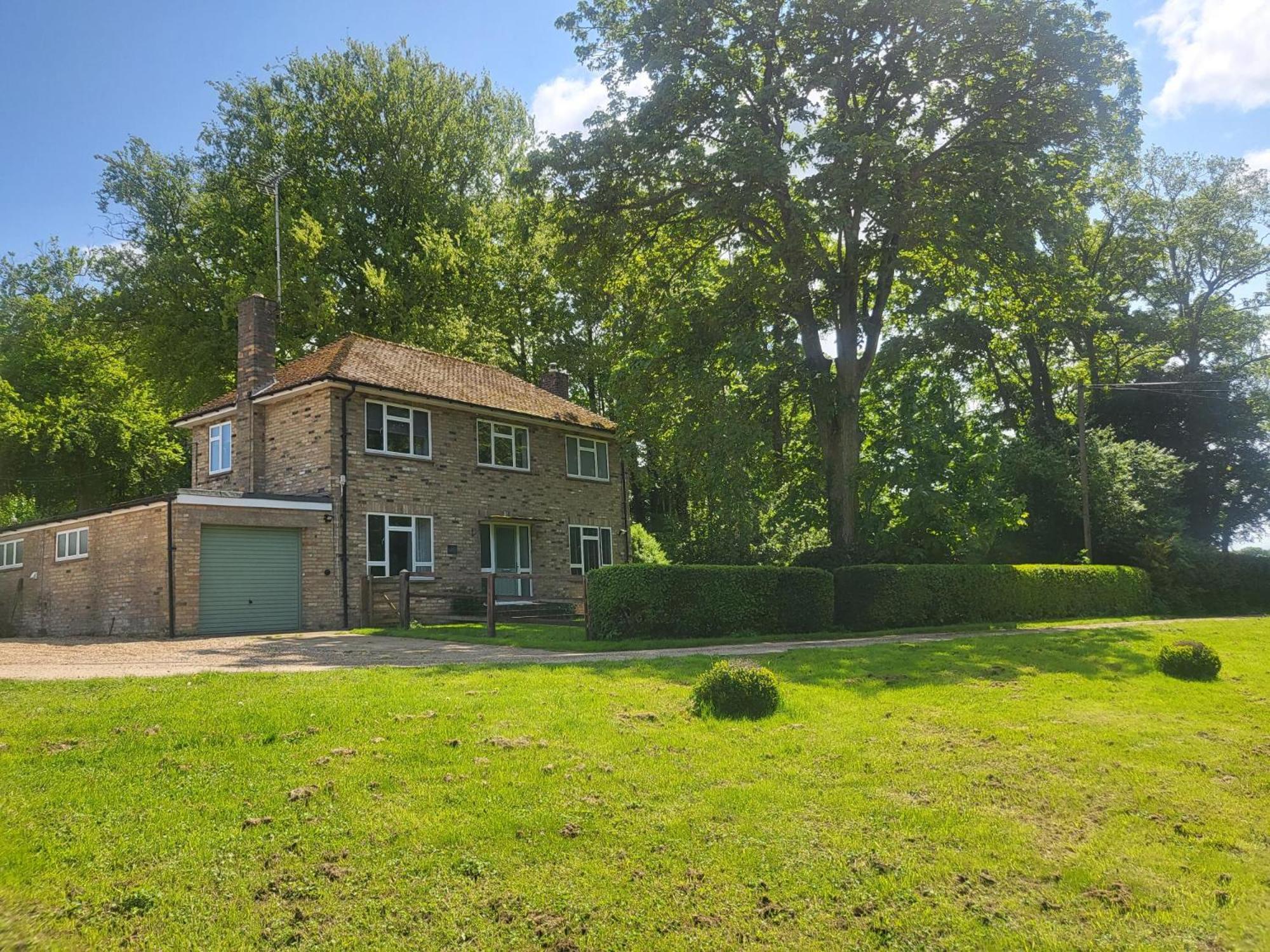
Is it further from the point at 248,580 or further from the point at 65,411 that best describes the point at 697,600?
the point at 65,411

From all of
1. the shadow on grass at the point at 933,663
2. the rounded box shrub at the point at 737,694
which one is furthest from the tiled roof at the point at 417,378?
the rounded box shrub at the point at 737,694

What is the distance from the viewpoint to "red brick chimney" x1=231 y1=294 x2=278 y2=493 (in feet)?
76.8

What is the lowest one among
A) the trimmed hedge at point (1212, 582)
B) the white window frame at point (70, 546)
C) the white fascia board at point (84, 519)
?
the trimmed hedge at point (1212, 582)

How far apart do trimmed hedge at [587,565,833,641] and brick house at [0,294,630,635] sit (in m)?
2.89

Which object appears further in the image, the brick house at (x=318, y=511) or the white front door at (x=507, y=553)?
the white front door at (x=507, y=553)

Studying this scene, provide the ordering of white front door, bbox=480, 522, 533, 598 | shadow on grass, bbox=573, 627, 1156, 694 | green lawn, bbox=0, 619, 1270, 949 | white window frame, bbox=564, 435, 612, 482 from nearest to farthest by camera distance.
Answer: green lawn, bbox=0, 619, 1270, 949, shadow on grass, bbox=573, 627, 1156, 694, white front door, bbox=480, 522, 533, 598, white window frame, bbox=564, 435, 612, 482

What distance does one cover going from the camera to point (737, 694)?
26.2ft

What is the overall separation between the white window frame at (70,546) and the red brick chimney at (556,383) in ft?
52.9

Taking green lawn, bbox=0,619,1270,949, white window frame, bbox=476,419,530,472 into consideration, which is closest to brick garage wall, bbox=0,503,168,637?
white window frame, bbox=476,419,530,472

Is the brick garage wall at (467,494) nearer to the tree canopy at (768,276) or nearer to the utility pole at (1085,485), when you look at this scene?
the tree canopy at (768,276)

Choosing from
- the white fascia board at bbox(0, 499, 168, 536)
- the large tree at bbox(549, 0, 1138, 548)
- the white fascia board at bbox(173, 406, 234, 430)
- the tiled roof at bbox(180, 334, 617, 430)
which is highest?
the large tree at bbox(549, 0, 1138, 548)

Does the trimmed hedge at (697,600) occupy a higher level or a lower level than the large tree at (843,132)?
lower

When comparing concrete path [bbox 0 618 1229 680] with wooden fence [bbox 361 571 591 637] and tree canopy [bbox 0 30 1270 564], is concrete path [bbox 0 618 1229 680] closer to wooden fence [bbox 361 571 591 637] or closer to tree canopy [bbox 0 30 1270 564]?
wooden fence [bbox 361 571 591 637]

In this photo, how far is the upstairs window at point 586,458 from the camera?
Result: 96.6ft
